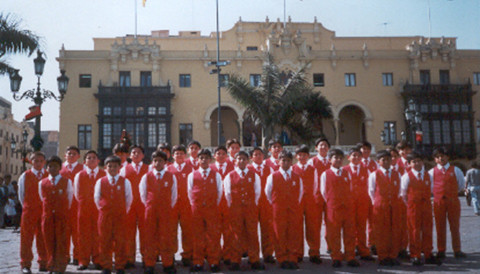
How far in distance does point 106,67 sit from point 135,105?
3723 millimetres

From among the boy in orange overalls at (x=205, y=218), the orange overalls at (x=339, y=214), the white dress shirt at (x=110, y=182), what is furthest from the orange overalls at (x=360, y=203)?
the white dress shirt at (x=110, y=182)

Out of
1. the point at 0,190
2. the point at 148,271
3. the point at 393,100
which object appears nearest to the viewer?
the point at 148,271

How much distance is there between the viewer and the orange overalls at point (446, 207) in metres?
7.33

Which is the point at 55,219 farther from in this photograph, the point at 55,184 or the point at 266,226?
the point at 266,226

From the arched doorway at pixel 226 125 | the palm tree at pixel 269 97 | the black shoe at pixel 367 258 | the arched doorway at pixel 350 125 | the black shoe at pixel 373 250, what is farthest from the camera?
the arched doorway at pixel 350 125

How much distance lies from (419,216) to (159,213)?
4.17 meters

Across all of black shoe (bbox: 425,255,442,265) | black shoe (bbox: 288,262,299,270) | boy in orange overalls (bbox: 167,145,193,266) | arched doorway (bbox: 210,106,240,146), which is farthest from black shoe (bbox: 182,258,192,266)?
arched doorway (bbox: 210,106,240,146)

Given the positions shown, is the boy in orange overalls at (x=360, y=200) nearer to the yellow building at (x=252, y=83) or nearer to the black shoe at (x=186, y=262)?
the black shoe at (x=186, y=262)

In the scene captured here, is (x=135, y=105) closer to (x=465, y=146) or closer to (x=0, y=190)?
(x=0, y=190)

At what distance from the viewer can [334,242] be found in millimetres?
6922

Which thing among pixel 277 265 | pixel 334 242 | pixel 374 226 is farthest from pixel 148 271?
pixel 374 226

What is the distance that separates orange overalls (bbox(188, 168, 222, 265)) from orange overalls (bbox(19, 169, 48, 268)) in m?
2.43

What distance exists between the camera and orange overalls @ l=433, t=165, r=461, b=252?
7332 millimetres

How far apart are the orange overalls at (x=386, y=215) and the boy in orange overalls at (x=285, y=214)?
1263 mm
